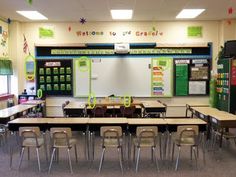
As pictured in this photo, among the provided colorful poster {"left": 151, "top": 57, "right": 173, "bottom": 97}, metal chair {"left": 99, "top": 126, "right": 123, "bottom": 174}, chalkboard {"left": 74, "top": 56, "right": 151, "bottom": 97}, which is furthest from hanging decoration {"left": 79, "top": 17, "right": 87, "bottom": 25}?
metal chair {"left": 99, "top": 126, "right": 123, "bottom": 174}

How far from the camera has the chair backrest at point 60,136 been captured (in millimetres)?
4289

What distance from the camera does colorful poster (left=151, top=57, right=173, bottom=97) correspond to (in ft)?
29.3

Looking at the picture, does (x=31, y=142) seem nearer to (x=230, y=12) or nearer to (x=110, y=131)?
(x=110, y=131)

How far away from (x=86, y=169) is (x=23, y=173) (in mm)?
984

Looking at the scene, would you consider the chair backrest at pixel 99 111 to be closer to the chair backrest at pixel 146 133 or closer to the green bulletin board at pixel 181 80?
the chair backrest at pixel 146 133

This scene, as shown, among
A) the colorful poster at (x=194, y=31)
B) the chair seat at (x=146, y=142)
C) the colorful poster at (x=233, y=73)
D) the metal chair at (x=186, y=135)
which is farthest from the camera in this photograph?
the colorful poster at (x=194, y=31)

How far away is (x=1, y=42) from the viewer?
8070 millimetres

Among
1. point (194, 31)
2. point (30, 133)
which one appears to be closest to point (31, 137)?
point (30, 133)

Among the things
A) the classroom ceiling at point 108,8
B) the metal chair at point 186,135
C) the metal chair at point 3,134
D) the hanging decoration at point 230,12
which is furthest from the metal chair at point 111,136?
the hanging decoration at point 230,12

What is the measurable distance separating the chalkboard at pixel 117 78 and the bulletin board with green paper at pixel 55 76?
24cm

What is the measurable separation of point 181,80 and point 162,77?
62 cm

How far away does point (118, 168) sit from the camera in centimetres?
457

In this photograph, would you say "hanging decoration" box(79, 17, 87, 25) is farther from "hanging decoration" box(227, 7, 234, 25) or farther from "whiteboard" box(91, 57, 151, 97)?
"hanging decoration" box(227, 7, 234, 25)

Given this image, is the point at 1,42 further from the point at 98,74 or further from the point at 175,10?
the point at 175,10
